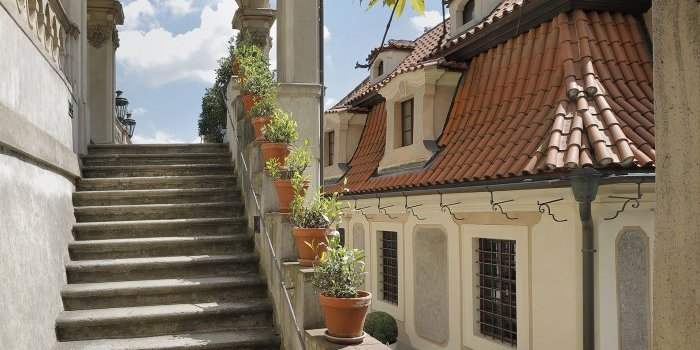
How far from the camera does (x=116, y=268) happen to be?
16.3ft

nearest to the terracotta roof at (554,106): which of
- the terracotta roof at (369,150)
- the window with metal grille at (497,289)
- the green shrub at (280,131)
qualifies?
the window with metal grille at (497,289)

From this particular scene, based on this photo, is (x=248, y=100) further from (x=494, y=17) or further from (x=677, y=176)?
(x=677, y=176)

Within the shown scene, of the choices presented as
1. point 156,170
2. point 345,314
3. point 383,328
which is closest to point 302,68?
point 156,170

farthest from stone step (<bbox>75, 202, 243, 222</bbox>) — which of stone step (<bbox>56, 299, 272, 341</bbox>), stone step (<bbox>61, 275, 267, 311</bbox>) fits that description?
→ stone step (<bbox>56, 299, 272, 341</bbox>)

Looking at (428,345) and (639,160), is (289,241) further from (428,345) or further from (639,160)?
(428,345)

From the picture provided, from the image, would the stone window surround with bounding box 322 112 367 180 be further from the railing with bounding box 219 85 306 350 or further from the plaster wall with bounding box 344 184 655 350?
the railing with bounding box 219 85 306 350

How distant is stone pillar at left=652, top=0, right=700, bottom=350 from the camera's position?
118cm

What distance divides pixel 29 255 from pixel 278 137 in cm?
232

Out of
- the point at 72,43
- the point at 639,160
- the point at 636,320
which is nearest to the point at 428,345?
the point at 636,320

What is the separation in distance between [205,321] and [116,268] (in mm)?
1098

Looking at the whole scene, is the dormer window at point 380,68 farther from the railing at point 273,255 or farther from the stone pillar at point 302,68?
the railing at point 273,255

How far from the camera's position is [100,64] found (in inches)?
441

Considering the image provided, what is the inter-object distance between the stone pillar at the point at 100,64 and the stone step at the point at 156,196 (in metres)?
5.54

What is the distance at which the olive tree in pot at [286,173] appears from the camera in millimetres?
4711
